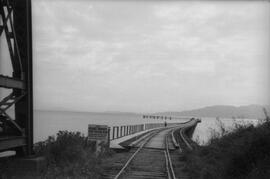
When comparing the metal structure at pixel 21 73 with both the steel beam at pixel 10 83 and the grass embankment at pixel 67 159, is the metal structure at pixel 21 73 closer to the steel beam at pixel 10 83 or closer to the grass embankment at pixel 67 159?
the steel beam at pixel 10 83

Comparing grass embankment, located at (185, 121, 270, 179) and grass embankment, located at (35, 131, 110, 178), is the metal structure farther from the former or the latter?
grass embankment, located at (185, 121, 270, 179)

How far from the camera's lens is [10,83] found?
905cm

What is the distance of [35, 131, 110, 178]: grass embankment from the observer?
12109 mm

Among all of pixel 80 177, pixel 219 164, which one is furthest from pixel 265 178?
pixel 80 177

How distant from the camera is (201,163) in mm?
15219

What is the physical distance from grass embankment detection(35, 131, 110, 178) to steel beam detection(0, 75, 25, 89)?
110 inches

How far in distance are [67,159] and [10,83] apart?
18.1ft

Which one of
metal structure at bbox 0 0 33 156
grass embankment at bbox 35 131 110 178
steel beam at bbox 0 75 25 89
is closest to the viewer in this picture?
steel beam at bbox 0 75 25 89

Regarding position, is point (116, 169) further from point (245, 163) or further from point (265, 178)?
point (265, 178)

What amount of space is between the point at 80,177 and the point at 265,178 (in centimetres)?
552

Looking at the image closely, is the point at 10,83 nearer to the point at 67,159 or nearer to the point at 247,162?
the point at 67,159

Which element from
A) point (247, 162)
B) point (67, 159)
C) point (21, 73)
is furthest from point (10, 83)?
point (247, 162)

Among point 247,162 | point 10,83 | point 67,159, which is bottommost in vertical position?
point 67,159

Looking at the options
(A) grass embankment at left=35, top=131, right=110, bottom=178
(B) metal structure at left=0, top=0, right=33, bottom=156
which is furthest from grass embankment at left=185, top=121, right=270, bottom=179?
→ (B) metal structure at left=0, top=0, right=33, bottom=156
